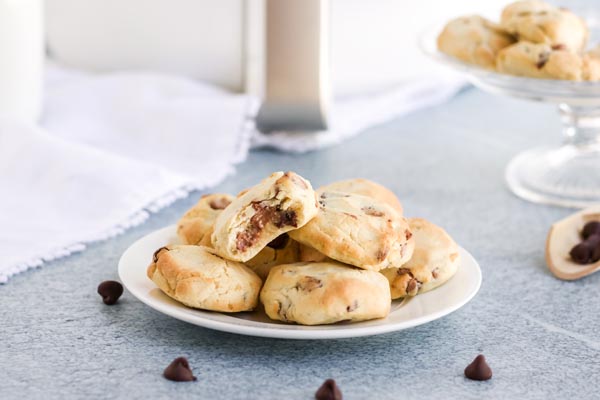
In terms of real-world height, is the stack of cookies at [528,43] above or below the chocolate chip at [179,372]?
above

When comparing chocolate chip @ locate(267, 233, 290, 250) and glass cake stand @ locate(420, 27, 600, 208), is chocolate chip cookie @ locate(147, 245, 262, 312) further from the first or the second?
glass cake stand @ locate(420, 27, 600, 208)

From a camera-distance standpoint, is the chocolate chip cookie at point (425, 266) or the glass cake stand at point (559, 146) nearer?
the chocolate chip cookie at point (425, 266)

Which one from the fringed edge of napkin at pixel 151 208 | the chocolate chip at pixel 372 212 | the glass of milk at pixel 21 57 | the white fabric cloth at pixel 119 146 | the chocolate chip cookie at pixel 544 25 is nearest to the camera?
the chocolate chip at pixel 372 212

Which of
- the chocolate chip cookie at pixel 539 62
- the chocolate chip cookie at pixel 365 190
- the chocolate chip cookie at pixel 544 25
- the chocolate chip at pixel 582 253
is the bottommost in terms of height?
the chocolate chip at pixel 582 253

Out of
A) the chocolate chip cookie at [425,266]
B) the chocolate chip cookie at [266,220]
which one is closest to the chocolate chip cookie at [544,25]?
the chocolate chip cookie at [425,266]

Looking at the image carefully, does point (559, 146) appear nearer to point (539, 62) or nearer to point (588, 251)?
point (539, 62)

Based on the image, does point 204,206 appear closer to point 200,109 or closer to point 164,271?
point 164,271

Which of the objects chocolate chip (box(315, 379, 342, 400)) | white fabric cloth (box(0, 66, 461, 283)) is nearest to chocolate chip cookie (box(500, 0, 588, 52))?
white fabric cloth (box(0, 66, 461, 283))

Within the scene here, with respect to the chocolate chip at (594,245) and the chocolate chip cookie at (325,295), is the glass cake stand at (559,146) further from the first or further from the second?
the chocolate chip cookie at (325,295)
